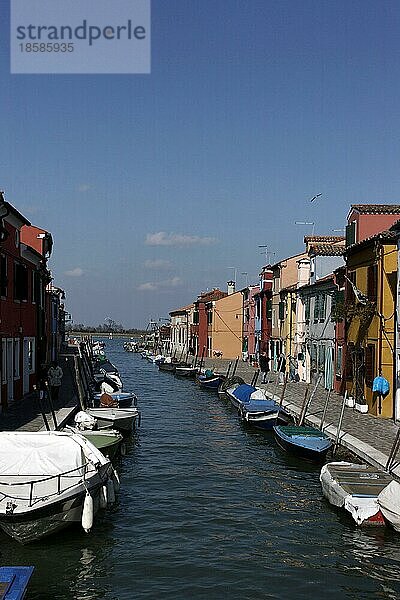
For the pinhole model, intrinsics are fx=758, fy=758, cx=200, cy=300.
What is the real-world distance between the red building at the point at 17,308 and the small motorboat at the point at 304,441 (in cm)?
1034

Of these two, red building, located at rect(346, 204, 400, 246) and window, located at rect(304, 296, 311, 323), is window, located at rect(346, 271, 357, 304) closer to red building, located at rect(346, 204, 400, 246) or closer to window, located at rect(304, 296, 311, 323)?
red building, located at rect(346, 204, 400, 246)

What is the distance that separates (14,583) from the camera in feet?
31.9

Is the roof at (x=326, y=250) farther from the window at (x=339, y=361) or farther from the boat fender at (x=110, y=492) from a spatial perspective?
the boat fender at (x=110, y=492)

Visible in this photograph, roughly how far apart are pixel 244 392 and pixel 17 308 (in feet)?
40.2

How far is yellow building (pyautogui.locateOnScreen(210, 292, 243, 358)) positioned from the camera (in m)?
74.3

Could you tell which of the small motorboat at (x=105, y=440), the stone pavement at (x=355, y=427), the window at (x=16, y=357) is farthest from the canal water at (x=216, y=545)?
the window at (x=16, y=357)

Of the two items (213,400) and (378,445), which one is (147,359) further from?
(378,445)

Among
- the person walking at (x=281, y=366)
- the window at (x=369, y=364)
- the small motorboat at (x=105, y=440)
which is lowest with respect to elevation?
the small motorboat at (x=105, y=440)

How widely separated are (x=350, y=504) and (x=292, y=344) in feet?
106

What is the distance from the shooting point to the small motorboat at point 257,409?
2938cm

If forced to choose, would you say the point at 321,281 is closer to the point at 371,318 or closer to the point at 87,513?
the point at 371,318

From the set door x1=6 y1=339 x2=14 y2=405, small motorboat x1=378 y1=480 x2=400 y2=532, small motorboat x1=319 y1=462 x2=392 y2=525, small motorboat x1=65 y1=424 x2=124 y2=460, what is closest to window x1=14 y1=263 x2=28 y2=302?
door x1=6 y1=339 x2=14 y2=405

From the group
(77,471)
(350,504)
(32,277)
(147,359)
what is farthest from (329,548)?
(147,359)

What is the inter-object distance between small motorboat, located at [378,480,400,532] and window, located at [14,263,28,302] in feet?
62.6
